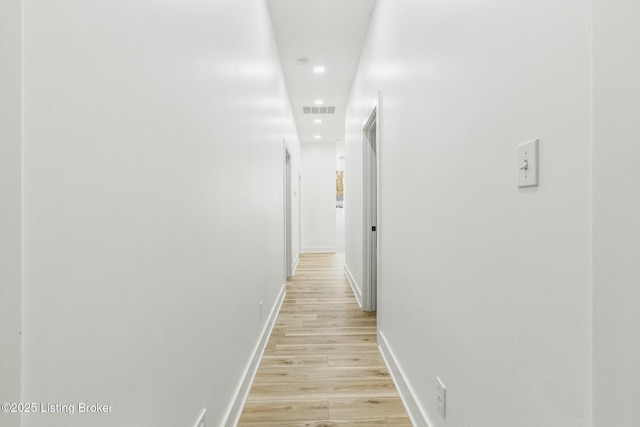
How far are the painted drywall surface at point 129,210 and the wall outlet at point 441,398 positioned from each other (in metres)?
0.97

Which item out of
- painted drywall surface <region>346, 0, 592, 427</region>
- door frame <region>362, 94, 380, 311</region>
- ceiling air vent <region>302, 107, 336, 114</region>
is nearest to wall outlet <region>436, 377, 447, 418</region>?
painted drywall surface <region>346, 0, 592, 427</region>

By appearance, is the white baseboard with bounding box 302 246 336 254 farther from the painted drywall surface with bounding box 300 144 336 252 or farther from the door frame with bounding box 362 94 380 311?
Answer: the door frame with bounding box 362 94 380 311

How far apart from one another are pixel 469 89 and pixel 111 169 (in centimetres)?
111

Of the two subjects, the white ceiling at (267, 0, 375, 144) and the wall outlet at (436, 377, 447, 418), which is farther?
the white ceiling at (267, 0, 375, 144)

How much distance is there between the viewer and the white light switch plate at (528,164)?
0.80 meters

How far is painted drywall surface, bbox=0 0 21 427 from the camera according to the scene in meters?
0.48

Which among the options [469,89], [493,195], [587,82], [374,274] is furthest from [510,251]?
[374,274]

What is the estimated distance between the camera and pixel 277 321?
328 centimetres

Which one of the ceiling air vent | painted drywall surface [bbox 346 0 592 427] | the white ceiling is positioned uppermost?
the white ceiling

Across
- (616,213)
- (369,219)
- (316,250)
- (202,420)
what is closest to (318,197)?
(316,250)

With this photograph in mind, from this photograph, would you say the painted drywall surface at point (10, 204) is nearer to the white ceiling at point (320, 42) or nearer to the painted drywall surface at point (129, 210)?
the painted drywall surface at point (129, 210)

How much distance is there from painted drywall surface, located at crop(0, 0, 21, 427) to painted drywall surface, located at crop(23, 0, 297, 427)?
19 millimetres

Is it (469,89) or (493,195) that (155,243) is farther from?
(469,89)

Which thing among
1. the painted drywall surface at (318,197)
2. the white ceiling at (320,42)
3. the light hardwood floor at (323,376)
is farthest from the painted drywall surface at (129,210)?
the painted drywall surface at (318,197)
